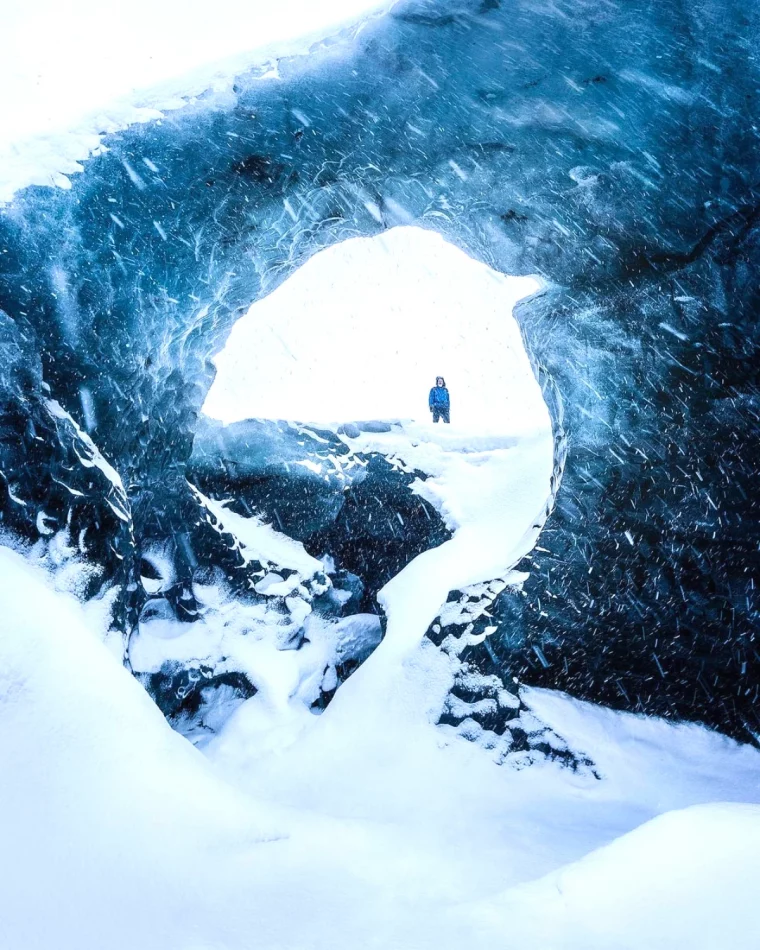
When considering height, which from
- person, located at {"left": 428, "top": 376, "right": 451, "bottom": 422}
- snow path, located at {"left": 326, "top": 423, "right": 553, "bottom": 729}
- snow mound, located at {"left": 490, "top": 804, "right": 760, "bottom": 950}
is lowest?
snow path, located at {"left": 326, "top": 423, "right": 553, "bottom": 729}

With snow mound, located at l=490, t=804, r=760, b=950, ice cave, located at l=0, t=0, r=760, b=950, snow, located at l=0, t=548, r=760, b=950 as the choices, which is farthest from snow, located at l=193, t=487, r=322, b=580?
snow mound, located at l=490, t=804, r=760, b=950

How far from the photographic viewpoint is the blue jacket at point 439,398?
24.0ft

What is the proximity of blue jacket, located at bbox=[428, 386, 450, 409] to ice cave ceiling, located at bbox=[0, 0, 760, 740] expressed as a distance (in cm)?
200

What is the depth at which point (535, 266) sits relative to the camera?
15.9 ft

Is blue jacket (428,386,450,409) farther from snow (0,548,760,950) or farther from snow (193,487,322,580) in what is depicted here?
snow (0,548,760,950)

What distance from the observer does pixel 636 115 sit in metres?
4.05

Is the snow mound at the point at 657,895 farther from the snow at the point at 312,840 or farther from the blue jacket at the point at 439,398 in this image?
the blue jacket at the point at 439,398

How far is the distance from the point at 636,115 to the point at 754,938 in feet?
15.8

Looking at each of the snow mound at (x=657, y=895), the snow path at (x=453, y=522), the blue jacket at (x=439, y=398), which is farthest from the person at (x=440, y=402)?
the snow mound at (x=657, y=895)

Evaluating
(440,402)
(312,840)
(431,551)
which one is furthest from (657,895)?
(440,402)

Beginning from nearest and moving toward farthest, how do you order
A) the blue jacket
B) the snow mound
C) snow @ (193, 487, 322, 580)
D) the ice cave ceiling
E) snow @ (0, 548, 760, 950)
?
the snow mound, snow @ (0, 548, 760, 950), the ice cave ceiling, snow @ (193, 487, 322, 580), the blue jacket

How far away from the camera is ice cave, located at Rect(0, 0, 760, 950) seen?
3314 mm

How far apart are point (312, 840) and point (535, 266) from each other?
15.2 ft

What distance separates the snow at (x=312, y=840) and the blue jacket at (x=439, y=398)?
4.33m
